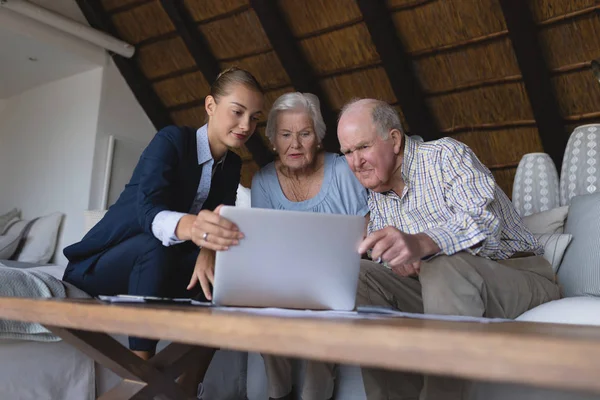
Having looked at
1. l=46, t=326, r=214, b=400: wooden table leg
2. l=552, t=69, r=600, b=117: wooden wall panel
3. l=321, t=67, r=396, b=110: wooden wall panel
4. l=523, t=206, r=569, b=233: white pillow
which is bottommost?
l=46, t=326, r=214, b=400: wooden table leg

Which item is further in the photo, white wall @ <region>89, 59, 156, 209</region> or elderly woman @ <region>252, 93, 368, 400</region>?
white wall @ <region>89, 59, 156, 209</region>

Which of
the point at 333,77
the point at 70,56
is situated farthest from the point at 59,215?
the point at 333,77

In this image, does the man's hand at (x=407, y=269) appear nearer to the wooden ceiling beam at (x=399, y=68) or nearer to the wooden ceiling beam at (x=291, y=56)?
the wooden ceiling beam at (x=399, y=68)

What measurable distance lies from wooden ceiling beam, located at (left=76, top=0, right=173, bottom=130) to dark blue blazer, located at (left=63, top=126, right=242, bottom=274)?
3721 millimetres

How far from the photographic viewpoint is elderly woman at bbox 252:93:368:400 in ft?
7.68

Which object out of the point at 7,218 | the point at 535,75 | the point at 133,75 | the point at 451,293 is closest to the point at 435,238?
the point at 451,293

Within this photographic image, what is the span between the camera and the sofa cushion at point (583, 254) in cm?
193

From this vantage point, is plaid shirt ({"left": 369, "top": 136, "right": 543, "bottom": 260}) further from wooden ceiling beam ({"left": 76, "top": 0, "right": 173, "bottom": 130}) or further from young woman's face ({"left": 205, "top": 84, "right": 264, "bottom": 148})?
wooden ceiling beam ({"left": 76, "top": 0, "right": 173, "bottom": 130})

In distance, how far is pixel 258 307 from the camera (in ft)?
3.99

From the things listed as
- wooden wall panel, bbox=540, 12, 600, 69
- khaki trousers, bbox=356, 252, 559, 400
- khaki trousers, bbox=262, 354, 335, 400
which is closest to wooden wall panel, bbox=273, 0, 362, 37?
wooden wall panel, bbox=540, 12, 600, 69

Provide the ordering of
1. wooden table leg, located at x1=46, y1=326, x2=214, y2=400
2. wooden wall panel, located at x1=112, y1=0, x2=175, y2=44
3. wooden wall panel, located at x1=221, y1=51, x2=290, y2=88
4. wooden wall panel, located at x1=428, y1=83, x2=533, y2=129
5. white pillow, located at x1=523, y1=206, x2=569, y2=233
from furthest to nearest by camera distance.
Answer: wooden wall panel, located at x1=112, y1=0, x2=175, y2=44 → wooden wall panel, located at x1=221, y1=51, x2=290, y2=88 → wooden wall panel, located at x1=428, y1=83, x2=533, y2=129 → white pillow, located at x1=523, y1=206, x2=569, y2=233 → wooden table leg, located at x1=46, y1=326, x2=214, y2=400

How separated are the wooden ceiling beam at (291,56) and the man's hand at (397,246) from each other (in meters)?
3.34

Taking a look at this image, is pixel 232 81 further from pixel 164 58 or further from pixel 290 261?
pixel 164 58

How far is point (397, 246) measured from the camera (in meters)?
1.25
